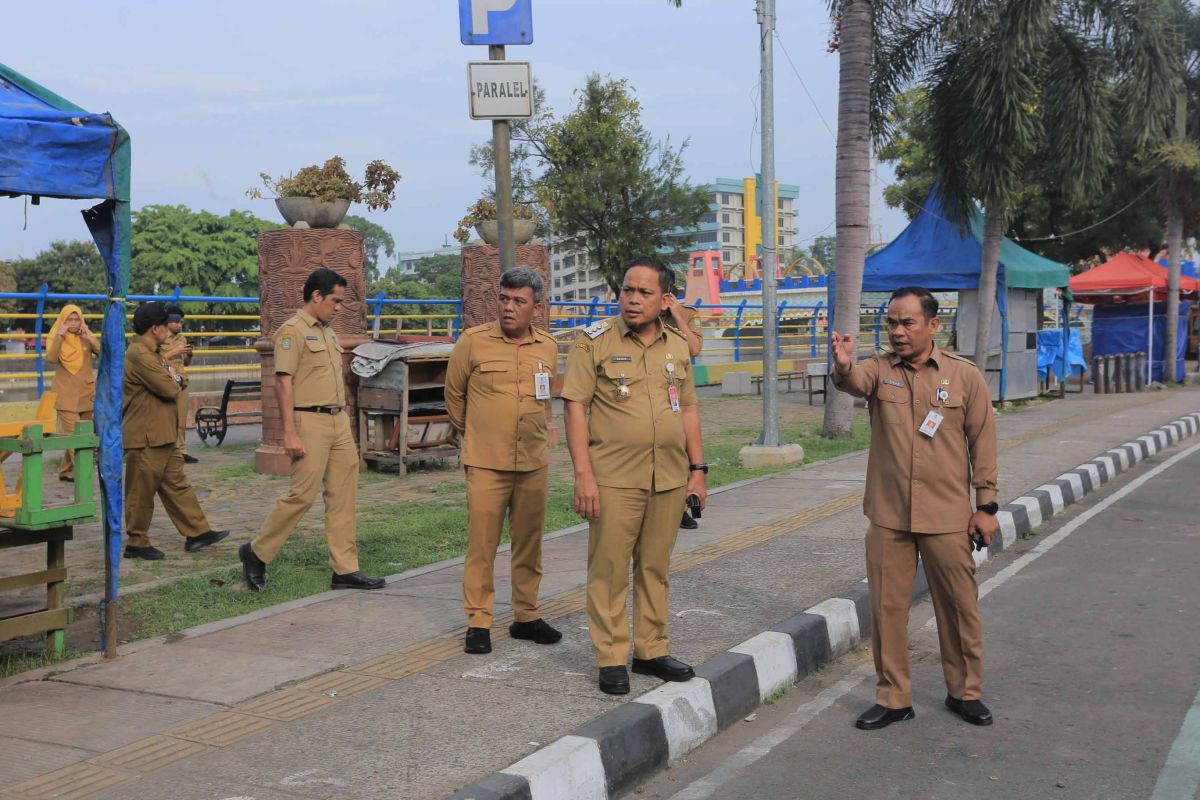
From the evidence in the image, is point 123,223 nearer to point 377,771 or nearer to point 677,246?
point 377,771

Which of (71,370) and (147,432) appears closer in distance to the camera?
(147,432)

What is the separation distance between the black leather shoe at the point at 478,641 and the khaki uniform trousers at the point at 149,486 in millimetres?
3515

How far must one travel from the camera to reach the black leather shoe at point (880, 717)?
474 cm

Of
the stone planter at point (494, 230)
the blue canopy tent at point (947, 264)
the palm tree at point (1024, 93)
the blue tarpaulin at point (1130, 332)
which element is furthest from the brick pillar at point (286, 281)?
the blue tarpaulin at point (1130, 332)

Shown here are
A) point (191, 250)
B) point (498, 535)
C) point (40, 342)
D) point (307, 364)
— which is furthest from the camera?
point (191, 250)

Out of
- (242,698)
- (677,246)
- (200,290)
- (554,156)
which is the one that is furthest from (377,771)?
(200,290)

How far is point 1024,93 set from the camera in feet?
56.1

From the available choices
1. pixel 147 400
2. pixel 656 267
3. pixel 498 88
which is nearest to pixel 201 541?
pixel 147 400

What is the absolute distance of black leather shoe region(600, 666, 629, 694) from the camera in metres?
4.72

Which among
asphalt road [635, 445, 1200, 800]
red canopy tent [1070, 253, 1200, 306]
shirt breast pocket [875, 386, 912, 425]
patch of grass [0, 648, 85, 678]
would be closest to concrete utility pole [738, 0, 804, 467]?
asphalt road [635, 445, 1200, 800]

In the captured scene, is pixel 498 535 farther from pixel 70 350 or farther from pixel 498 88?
pixel 70 350

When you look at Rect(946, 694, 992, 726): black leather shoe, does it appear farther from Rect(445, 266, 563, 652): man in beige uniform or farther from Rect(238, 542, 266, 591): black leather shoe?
Rect(238, 542, 266, 591): black leather shoe

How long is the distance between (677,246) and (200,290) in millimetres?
26254

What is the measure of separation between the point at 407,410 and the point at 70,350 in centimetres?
322
